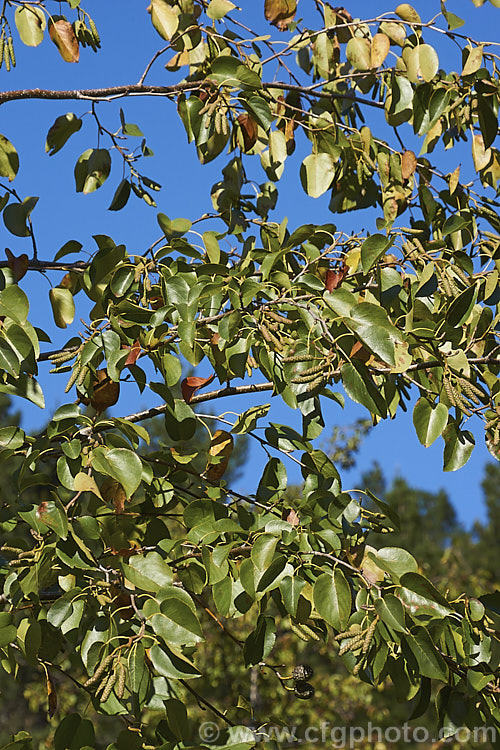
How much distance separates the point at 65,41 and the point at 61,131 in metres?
0.29

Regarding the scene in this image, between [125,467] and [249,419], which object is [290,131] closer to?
[249,419]

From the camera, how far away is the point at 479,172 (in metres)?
2.20

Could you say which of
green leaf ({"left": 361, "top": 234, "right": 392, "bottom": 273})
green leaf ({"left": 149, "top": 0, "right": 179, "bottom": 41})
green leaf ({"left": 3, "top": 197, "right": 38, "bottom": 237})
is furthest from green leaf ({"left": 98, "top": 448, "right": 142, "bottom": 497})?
green leaf ({"left": 149, "top": 0, "right": 179, "bottom": 41})

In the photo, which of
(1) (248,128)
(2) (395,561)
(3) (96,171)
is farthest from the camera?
(3) (96,171)


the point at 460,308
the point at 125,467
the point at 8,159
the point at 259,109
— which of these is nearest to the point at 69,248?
the point at 8,159

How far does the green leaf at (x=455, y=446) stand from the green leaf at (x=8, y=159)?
1195 millimetres

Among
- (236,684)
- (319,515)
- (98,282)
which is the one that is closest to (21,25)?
(98,282)

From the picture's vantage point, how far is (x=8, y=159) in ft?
6.02

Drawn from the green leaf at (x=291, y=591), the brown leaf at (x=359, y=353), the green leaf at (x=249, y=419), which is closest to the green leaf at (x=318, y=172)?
the green leaf at (x=249, y=419)

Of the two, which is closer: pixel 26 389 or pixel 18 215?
pixel 26 389

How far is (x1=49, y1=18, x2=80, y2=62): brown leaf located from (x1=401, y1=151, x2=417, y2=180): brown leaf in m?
0.92

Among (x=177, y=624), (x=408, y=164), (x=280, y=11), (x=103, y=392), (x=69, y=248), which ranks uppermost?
(x=280, y=11)

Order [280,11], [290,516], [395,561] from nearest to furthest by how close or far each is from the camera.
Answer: [395,561]
[290,516]
[280,11]

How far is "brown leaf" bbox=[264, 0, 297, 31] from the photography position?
224cm
